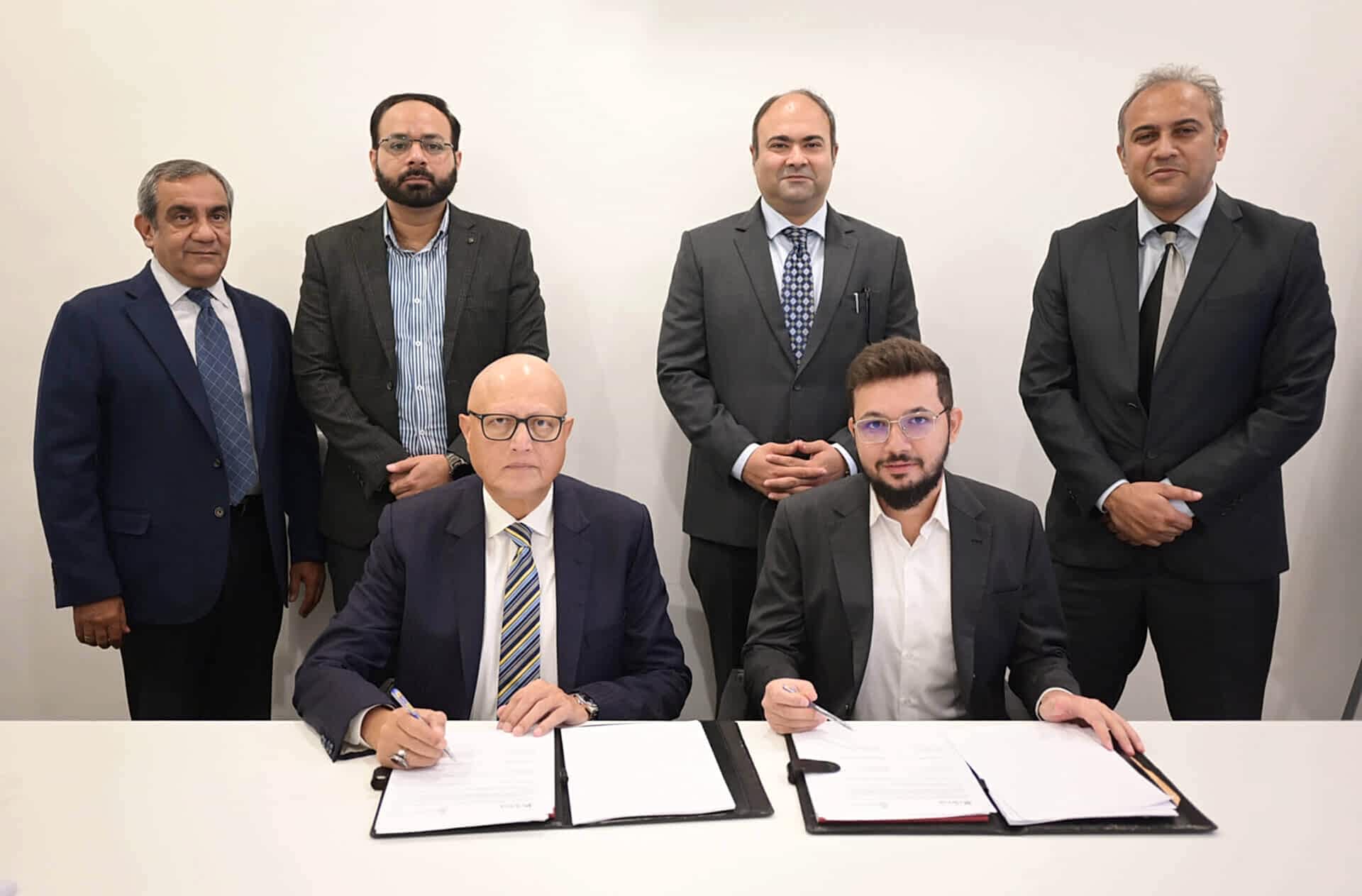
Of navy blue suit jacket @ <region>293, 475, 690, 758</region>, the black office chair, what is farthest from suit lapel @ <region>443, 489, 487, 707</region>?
the black office chair

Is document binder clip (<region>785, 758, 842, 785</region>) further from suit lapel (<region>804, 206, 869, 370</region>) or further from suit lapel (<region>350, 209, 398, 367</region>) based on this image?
suit lapel (<region>350, 209, 398, 367</region>)

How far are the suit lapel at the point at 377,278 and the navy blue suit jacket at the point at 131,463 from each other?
1.66ft

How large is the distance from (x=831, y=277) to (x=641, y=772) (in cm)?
175

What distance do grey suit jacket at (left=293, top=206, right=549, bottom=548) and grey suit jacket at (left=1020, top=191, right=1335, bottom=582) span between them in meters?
1.51

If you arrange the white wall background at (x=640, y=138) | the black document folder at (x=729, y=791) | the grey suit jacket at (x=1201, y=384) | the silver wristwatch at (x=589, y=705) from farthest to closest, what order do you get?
the white wall background at (x=640, y=138)
the grey suit jacket at (x=1201, y=384)
the silver wristwatch at (x=589, y=705)
the black document folder at (x=729, y=791)

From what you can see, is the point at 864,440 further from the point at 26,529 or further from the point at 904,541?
the point at 26,529

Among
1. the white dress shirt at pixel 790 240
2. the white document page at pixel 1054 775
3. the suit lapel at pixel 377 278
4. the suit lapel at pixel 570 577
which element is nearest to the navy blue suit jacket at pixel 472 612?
the suit lapel at pixel 570 577

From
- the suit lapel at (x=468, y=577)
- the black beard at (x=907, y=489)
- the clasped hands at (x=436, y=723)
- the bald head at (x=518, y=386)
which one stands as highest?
the bald head at (x=518, y=386)

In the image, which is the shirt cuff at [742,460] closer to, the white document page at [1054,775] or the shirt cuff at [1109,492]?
the shirt cuff at [1109,492]

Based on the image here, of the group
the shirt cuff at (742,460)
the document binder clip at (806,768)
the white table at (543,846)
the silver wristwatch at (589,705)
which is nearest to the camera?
the white table at (543,846)

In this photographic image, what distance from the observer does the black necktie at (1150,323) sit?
277 cm

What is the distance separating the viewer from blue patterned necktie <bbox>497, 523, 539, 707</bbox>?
6.88ft

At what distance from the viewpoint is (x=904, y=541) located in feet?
7.36

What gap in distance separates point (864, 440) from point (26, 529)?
122 inches
